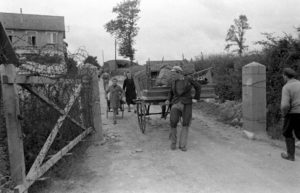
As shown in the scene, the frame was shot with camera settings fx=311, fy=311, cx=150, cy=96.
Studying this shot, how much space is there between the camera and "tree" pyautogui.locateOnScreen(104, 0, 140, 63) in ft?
184

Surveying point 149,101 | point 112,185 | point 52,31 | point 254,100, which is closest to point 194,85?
point 149,101

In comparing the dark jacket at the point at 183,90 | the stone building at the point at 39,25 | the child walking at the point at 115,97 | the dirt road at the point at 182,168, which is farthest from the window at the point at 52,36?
the dark jacket at the point at 183,90

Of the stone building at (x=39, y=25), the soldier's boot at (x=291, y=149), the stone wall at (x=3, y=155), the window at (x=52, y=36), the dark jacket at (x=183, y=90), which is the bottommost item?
the soldier's boot at (x=291, y=149)

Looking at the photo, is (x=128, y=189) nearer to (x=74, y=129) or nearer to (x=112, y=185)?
(x=112, y=185)

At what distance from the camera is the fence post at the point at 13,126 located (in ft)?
13.1

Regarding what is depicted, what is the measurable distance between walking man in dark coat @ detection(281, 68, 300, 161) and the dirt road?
44 centimetres

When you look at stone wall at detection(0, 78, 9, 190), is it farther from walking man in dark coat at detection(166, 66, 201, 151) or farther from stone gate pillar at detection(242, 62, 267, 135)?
stone gate pillar at detection(242, 62, 267, 135)

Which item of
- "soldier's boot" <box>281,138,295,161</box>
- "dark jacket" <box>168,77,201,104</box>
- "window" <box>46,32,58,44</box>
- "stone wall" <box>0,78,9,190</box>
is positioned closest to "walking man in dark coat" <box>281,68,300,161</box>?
"soldier's boot" <box>281,138,295,161</box>

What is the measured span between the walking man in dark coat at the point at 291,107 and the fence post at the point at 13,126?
15.7 ft

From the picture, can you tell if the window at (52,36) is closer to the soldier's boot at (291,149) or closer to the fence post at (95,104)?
the fence post at (95,104)

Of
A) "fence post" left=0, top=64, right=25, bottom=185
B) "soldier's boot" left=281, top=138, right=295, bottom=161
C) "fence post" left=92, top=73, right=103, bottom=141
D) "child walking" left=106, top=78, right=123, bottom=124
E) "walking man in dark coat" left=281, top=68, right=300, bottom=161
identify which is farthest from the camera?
"child walking" left=106, top=78, right=123, bottom=124

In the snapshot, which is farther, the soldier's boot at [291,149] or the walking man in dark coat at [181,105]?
the walking man in dark coat at [181,105]

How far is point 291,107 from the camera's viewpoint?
20.0ft

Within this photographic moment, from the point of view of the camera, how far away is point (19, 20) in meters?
50.0
